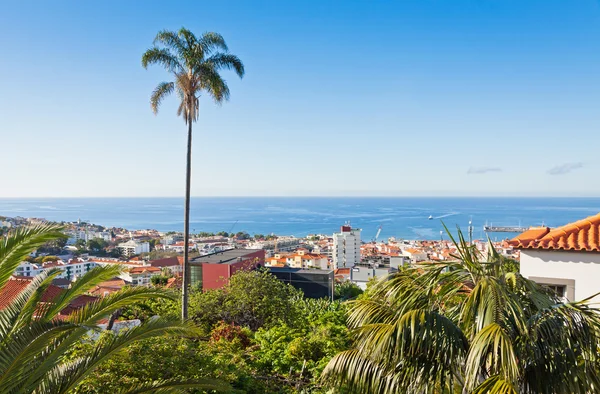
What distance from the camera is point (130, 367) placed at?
5.93 meters

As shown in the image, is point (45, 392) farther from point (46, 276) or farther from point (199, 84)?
point (199, 84)

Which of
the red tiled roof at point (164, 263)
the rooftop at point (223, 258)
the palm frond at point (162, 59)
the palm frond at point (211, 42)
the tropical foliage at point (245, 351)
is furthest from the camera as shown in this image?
the red tiled roof at point (164, 263)

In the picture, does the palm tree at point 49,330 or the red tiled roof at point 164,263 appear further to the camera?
the red tiled roof at point 164,263

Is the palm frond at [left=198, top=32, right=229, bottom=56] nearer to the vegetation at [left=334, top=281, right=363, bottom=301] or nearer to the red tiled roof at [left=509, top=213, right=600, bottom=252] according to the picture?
the red tiled roof at [left=509, top=213, right=600, bottom=252]

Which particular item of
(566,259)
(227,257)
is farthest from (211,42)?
(227,257)

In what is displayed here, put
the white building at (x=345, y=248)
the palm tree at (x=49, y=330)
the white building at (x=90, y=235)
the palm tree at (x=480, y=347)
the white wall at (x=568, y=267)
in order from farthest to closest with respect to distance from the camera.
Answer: the white building at (x=90, y=235) → the white building at (x=345, y=248) → the white wall at (x=568, y=267) → the palm tree at (x=49, y=330) → the palm tree at (x=480, y=347)

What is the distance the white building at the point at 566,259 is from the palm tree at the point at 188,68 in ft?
29.6

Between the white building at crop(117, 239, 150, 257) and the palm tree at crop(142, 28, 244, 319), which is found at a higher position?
the palm tree at crop(142, 28, 244, 319)

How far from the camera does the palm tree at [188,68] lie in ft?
41.5

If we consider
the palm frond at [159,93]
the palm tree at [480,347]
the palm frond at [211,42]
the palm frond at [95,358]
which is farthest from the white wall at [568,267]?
the palm frond at [159,93]

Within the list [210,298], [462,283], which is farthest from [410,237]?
[462,283]

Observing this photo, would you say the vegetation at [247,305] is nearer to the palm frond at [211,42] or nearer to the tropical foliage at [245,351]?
the tropical foliage at [245,351]

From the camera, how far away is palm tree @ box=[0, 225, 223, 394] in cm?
396

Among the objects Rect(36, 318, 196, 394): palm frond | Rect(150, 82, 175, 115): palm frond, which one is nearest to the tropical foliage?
Rect(36, 318, 196, 394): palm frond
